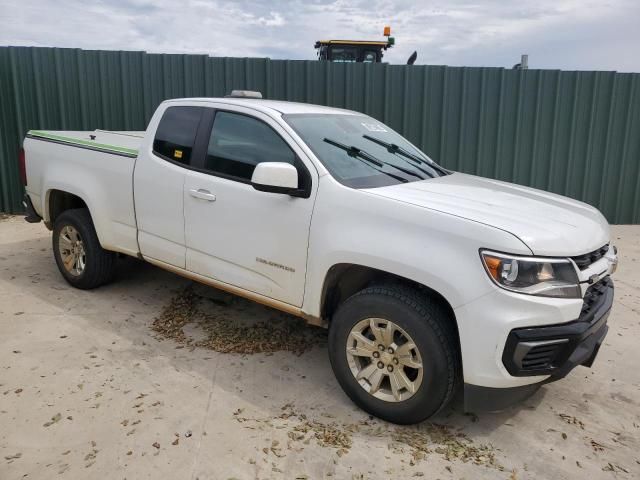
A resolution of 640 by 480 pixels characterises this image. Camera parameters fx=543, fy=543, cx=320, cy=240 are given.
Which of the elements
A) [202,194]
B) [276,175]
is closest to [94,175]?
[202,194]

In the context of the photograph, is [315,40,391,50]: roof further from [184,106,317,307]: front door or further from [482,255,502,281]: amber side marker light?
[482,255,502,281]: amber side marker light

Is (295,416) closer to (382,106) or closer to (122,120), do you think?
(382,106)

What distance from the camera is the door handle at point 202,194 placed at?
390 cm

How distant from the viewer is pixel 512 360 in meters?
2.75

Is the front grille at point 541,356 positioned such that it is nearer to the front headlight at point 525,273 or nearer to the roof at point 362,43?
the front headlight at point 525,273

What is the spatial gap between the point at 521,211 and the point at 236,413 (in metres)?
2.09

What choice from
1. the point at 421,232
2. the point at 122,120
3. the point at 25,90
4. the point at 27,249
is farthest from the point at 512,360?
the point at 25,90

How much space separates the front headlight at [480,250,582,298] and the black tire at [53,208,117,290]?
144 inches

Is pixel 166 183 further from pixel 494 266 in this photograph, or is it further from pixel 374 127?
pixel 494 266

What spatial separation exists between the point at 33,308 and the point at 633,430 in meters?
4.68

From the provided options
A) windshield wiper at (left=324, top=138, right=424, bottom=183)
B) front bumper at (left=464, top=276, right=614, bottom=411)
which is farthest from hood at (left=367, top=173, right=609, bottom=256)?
front bumper at (left=464, top=276, right=614, bottom=411)

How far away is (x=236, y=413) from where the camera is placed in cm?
329

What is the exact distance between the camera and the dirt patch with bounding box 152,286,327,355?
13.8 feet

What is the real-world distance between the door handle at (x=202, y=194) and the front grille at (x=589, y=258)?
2.38 m
